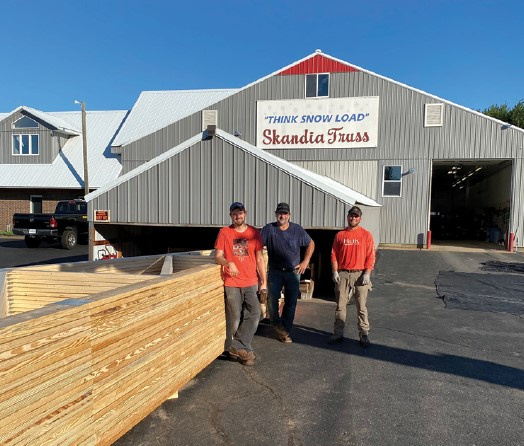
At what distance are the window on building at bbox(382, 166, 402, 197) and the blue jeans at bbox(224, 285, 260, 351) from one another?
1380 centimetres

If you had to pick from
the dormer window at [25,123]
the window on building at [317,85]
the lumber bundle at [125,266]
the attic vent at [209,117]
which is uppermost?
the window on building at [317,85]

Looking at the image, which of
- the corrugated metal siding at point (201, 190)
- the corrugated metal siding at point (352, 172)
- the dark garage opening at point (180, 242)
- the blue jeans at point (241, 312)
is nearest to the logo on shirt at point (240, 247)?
the blue jeans at point (241, 312)

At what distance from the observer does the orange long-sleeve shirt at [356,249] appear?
5230 mm

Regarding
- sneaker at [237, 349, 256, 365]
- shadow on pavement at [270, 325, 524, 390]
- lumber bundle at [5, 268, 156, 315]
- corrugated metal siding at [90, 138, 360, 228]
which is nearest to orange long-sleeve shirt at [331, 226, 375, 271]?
shadow on pavement at [270, 325, 524, 390]

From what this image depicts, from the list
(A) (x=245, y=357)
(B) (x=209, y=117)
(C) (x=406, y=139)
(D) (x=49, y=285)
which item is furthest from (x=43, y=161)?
(A) (x=245, y=357)

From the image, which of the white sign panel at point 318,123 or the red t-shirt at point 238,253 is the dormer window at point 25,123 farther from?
the red t-shirt at point 238,253

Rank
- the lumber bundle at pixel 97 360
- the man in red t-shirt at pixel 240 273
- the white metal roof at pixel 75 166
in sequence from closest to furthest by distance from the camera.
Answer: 1. the lumber bundle at pixel 97 360
2. the man in red t-shirt at pixel 240 273
3. the white metal roof at pixel 75 166

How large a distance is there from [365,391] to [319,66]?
15821 millimetres

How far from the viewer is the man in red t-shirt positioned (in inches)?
178

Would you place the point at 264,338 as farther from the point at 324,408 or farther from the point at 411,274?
the point at 411,274

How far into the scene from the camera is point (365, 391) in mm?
4012

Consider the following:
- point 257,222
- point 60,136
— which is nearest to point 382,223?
point 257,222

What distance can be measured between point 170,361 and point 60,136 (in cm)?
2580

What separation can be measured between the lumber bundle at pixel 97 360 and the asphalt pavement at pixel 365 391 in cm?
42
